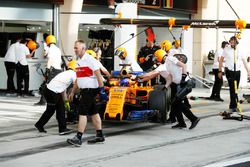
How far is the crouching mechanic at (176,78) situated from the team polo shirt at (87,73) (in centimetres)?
228

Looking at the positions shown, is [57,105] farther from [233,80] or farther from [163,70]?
[233,80]

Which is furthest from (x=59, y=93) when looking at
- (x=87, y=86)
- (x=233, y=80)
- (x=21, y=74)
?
(x=21, y=74)

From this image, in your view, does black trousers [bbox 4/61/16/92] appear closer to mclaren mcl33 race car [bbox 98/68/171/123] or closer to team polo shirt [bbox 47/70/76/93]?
mclaren mcl33 race car [bbox 98/68/171/123]

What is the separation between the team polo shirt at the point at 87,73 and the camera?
10.0 meters

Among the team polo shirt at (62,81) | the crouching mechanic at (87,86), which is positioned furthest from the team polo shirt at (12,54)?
the crouching mechanic at (87,86)

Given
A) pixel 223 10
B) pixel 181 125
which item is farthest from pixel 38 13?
pixel 223 10

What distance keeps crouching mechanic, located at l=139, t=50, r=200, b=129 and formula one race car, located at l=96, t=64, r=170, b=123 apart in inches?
8.3

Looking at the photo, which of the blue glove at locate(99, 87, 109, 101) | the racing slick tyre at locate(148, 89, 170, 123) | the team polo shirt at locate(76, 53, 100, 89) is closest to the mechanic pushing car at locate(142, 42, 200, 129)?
the racing slick tyre at locate(148, 89, 170, 123)

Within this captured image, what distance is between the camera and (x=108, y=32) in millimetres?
20953

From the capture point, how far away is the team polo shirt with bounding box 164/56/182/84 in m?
12.0

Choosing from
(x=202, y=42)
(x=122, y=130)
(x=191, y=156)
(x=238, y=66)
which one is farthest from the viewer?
(x=202, y=42)

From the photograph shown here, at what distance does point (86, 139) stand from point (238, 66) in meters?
5.58

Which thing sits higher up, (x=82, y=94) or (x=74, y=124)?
(x=82, y=94)

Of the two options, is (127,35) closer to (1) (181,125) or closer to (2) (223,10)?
(1) (181,125)
